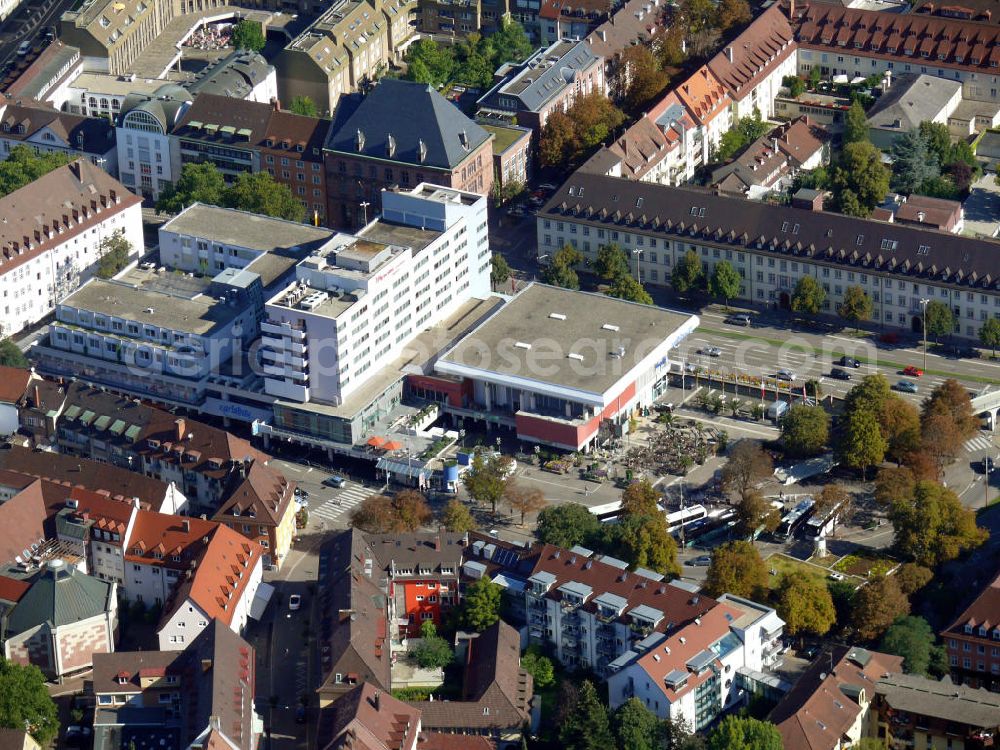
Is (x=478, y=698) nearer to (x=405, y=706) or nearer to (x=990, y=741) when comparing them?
(x=405, y=706)

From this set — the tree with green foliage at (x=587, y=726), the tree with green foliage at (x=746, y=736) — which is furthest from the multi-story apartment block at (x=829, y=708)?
the tree with green foliage at (x=587, y=726)

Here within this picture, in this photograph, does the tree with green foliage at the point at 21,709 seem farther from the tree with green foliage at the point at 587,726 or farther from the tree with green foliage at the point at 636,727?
the tree with green foliage at the point at 636,727

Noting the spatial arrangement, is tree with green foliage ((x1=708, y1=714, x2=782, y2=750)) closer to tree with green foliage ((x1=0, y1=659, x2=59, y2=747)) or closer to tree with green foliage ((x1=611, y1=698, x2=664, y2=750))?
tree with green foliage ((x1=611, y1=698, x2=664, y2=750))

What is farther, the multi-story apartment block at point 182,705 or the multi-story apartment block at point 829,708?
the multi-story apartment block at point 829,708

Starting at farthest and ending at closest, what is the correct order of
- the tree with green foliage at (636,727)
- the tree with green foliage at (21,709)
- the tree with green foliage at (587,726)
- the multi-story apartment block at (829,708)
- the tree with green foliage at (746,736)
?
the tree with green foliage at (21,709)
the tree with green foliage at (587,726)
the tree with green foliage at (636,727)
the multi-story apartment block at (829,708)
the tree with green foliage at (746,736)

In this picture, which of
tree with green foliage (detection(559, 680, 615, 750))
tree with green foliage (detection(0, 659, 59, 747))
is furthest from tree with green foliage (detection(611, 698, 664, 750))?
tree with green foliage (detection(0, 659, 59, 747))

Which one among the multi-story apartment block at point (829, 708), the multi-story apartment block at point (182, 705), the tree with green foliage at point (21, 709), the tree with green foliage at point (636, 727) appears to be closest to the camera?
the multi-story apartment block at point (182, 705)
